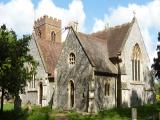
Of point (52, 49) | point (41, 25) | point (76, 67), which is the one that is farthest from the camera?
point (41, 25)

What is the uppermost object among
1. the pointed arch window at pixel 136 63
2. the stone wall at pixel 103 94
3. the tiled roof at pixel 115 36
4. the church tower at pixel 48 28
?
the church tower at pixel 48 28

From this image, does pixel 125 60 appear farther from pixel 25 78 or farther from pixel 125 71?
pixel 25 78

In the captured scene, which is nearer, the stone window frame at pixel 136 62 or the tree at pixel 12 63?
the tree at pixel 12 63

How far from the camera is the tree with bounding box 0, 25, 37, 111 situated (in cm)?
2572

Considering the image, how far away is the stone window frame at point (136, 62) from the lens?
41219 mm

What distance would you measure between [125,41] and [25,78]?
1710cm

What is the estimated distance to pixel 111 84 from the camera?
1480 inches

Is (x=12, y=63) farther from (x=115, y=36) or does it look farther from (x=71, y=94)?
(x=115, y=36)

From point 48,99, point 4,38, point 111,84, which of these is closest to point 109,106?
point 111,84

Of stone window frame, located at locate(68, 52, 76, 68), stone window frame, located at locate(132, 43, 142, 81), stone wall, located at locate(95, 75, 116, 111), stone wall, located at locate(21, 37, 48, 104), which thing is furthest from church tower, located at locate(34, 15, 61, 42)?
stone wall, located at locate(95, 75, 116, 111)

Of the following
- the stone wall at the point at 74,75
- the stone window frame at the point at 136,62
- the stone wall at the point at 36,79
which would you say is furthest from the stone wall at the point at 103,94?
the stone wall at the point at 36,79

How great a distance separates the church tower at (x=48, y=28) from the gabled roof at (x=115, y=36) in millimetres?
18167

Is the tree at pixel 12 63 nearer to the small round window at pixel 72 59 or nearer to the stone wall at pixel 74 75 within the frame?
the stone wall at pixel 74 75

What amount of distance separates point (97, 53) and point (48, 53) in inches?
383
